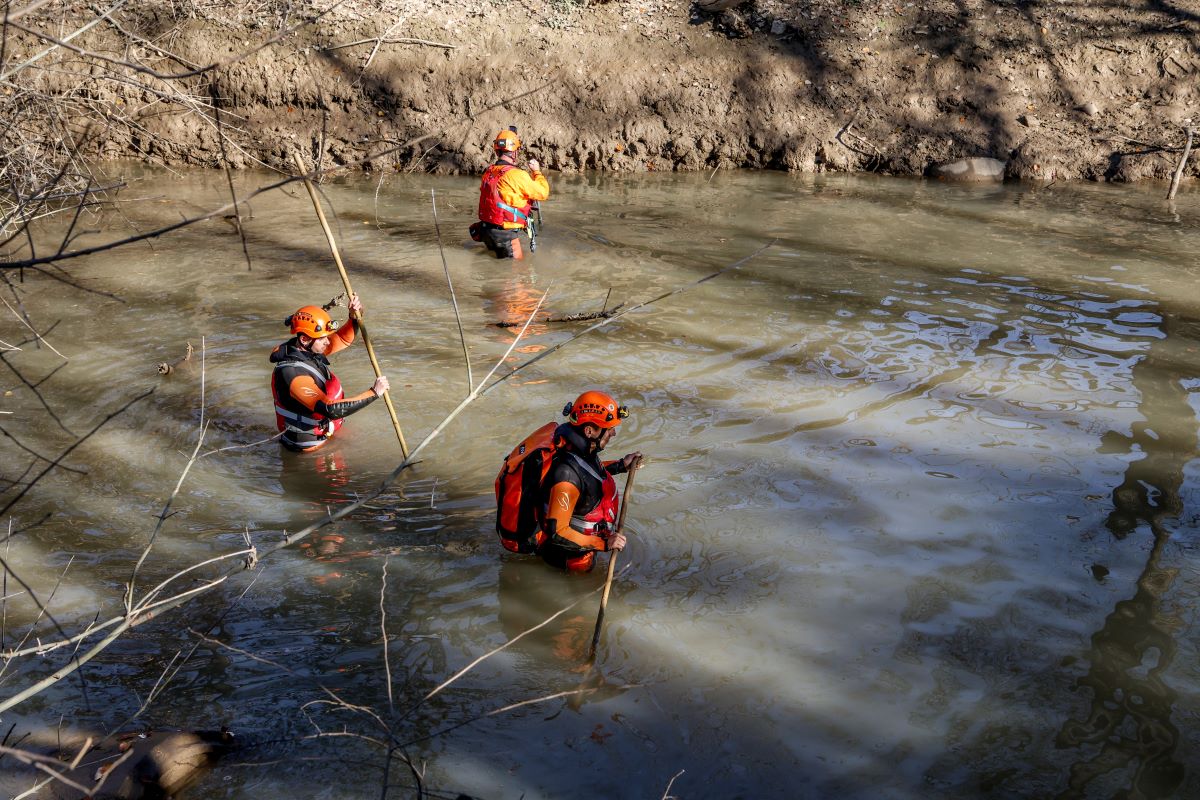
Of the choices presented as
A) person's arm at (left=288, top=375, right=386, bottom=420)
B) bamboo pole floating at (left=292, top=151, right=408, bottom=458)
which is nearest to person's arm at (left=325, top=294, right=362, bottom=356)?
person's arm at (left=288, top=375, right=386, bottom=420)

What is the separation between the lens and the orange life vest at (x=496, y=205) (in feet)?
43.9

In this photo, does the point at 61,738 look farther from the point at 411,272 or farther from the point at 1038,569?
the point at 411,272

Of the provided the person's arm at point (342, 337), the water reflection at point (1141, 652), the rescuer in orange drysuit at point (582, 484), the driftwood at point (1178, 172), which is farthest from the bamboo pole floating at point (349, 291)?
the driftwood at point (1178, 172)

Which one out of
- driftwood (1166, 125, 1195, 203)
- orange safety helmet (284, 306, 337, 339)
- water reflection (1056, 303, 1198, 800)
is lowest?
water reflection (1056, 303, 1198, 800)

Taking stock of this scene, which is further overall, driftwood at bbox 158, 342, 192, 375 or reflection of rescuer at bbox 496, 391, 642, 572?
driftwood at bbox 158, 342, 192, 375

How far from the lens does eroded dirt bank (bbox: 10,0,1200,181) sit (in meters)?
18.2

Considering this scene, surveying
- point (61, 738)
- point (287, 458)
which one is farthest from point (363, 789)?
point (287, 458)

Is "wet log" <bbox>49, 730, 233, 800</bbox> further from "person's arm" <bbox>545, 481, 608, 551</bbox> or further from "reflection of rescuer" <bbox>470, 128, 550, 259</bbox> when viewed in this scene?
"reflection of rescuer" <bbox>470, 128, 550, 259</bbox>

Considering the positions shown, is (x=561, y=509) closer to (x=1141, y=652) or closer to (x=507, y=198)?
(x=1141, y=652)

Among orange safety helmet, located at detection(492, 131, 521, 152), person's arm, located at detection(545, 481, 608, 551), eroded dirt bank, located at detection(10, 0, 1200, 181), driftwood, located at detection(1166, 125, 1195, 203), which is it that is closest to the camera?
person's arm, located at detection(545, 481, 608, 551)

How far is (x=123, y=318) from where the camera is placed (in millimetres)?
11922

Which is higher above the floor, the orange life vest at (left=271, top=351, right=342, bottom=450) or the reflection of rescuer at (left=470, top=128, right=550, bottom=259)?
the reflection of rescuer at (left=470, top=128, right=550, bottom=259)

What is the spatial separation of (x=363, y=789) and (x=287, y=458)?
417 centimetres

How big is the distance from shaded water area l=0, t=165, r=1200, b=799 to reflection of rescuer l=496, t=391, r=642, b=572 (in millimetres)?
459
